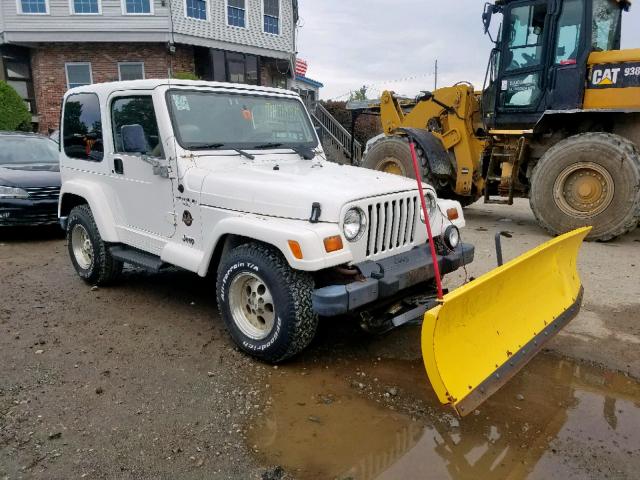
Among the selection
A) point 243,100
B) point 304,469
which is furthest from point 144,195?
point 304,469

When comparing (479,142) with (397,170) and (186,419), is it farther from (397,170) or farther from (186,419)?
(186,419)

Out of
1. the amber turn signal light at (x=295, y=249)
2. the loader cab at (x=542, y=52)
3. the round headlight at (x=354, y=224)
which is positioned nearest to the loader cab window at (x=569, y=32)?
the loader cab at (x=542, y=52)

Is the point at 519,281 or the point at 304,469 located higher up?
the point at 519,281

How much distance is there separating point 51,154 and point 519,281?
8.31 metres

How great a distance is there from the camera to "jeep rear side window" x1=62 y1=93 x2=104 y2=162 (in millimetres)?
5008

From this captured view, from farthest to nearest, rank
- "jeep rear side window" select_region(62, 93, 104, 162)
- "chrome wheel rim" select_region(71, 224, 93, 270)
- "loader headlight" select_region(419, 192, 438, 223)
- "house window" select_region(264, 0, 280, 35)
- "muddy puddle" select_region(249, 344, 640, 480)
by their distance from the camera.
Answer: "house window" select_region(264, 0, 280, 35) → "chrome wheel rim" select_region(71, 224, 93, 270) → "jeep rear side window" select_region(62, 93, 104, 162) → "loader headlight" select_region(419, 192, 438, 223) → "muddy puddle" select_region(249, 344, 640, 480)

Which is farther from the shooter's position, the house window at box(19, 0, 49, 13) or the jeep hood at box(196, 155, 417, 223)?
the house window at box(19, 0, 49, 13)

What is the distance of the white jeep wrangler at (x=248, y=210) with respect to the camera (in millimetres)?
3355

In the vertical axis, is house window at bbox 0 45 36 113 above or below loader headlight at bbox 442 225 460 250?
above

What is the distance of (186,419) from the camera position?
3037 mm

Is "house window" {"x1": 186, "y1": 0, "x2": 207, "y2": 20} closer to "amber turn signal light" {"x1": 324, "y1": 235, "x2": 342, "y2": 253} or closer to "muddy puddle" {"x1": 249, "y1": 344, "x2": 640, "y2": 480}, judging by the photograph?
"amber turn signal light" {"x1": 324, "y1": 235, "x2": 342, "y2": 253}

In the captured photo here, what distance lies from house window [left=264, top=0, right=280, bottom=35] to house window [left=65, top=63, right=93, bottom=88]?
705 centimetres

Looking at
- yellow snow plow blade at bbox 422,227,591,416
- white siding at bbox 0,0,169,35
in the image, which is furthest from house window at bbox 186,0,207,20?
yellow snow plow blade at bbox 422,227,591,416

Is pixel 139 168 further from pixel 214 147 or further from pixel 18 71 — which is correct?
pixel 18 71
